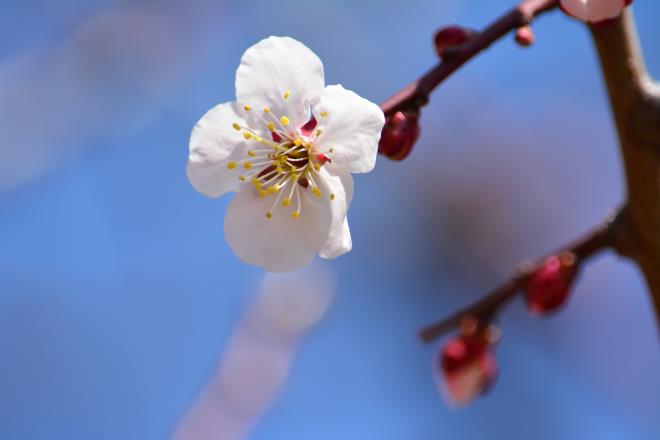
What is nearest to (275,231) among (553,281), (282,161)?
(282,161)

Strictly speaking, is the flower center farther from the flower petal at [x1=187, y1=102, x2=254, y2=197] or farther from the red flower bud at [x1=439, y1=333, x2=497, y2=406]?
the red flower bud at [x1=439, y1=333, x2=497, y2=406]

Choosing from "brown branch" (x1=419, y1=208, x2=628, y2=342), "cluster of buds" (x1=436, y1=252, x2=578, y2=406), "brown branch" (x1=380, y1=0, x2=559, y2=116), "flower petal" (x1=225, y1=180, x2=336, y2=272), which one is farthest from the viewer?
"cluster of buds" (x1=436, y1=252, x2=578, y2=406)

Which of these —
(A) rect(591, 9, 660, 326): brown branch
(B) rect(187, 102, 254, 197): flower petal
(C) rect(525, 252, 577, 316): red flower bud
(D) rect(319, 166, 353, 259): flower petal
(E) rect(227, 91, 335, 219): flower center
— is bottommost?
(C) rect(525, 252, 577, 316): red flower bud

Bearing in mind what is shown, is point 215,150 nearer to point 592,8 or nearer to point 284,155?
point 284,155

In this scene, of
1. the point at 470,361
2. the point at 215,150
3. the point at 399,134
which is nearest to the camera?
the point at 399,134

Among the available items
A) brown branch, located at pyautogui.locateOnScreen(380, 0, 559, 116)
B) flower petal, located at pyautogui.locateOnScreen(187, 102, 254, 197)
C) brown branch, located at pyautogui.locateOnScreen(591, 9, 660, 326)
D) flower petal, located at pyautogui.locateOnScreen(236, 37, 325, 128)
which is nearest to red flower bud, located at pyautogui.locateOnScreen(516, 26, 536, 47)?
brown branch, located at pyautogui.locateOnScreen(380, 0, 559, 116)

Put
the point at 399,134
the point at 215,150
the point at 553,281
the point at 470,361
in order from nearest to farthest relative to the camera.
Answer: the point at 399,134 < the point at 215,150 < the point at 553,281 < the point at 470,361

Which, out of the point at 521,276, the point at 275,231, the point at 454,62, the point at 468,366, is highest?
the point at 454,62
